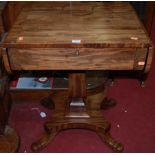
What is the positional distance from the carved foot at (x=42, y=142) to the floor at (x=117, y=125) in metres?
0.04

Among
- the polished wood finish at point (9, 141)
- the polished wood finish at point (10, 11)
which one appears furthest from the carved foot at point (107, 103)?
the polished wood finish at point (10, 11)

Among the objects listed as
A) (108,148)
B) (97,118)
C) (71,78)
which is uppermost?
(71,78)

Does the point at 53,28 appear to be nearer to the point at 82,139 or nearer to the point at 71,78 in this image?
the point at 71,78

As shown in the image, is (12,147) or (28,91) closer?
(12,147)

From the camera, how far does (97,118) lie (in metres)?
1.40

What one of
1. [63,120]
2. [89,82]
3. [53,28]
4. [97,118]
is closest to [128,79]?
[89,82]

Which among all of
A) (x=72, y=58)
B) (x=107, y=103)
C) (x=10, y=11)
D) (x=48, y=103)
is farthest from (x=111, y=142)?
(x=10, y=11)

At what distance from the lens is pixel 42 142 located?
1.38 metres

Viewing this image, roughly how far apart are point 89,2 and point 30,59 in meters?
0.56

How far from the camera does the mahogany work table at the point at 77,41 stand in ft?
3.07

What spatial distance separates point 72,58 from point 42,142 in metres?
0.65

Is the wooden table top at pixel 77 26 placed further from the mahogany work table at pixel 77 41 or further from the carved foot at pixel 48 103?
the carved foot at pixel 48 103

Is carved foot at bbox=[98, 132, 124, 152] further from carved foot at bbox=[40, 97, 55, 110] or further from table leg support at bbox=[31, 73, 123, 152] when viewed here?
carved foot at bbox=[40, 97, 55, 110]

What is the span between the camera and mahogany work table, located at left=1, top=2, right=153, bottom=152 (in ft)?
3.07
